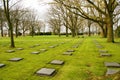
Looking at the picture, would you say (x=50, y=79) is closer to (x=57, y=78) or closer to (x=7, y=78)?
(x=57, y=78)

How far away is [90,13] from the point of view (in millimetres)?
31703

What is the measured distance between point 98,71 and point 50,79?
1.61 m

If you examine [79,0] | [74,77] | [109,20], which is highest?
[79,0]

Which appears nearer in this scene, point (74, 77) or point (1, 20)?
point (74, 77)

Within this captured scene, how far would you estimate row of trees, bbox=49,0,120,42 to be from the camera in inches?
717

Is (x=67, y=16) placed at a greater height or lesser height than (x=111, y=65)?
greater

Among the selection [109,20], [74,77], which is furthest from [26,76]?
[109,20]

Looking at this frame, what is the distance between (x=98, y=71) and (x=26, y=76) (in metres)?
2.16

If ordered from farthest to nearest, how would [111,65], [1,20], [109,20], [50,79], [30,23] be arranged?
[30,23], [1,20], [109,20], [111,65], [50,79]

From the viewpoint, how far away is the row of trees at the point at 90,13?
18203 mm

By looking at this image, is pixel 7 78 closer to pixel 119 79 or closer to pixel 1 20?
pixel 119 79

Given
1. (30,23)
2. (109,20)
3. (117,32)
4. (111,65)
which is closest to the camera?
(111,65)

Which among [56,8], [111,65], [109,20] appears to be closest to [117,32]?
[109,20]

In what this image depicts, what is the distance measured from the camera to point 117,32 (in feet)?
96.6
